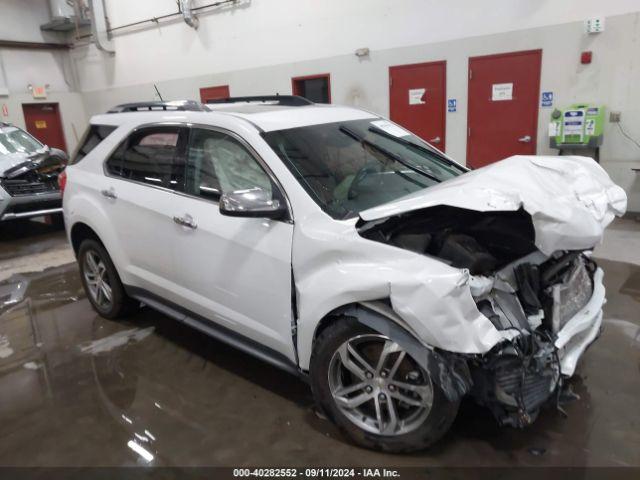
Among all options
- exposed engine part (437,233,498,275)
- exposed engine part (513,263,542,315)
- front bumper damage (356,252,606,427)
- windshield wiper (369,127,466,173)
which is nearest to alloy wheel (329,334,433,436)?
front bumper damage (356,252,606,427)

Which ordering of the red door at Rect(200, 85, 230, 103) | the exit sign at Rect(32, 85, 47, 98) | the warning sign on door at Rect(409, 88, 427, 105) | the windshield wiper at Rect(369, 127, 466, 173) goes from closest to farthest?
the windshield wiper at Rect(369, 127, 466, 173) < the warning sign on door at Rect(409, 88, 427, 105) < the red door at Rect(200, 85, 230, 103) < the exit sign at Rect(32, 85, 47, 98)

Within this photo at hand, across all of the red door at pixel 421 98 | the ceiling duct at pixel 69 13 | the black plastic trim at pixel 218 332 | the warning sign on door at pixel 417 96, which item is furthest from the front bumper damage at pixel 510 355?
the ceiling duct at pixel 69 13

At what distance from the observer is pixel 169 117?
123 inches

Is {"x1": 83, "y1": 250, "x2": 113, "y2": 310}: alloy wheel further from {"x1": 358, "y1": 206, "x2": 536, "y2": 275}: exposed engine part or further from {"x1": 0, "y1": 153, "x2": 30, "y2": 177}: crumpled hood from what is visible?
{"x1": 0, "y1": 153, "x2": 30, "y2": 177}: crumpled hood

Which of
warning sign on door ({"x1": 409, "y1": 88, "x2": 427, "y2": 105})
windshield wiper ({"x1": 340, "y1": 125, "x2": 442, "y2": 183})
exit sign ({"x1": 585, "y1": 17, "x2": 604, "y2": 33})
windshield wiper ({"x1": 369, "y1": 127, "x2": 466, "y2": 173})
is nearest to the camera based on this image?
windshield wiper ({"x1": 340, "y1": 125, "x2": 442, "y2": 183})

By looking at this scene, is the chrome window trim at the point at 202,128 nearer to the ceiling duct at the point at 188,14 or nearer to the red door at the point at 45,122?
the ceiling duct at the point at 188,14

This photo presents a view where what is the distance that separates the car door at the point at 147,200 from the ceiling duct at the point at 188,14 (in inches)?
291

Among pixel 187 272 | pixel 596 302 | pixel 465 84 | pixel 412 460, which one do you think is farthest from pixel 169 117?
pixel 465 84

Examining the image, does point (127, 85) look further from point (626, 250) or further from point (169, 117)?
point (626, 250)

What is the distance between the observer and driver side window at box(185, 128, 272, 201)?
264cm

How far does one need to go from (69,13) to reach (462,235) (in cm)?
1317

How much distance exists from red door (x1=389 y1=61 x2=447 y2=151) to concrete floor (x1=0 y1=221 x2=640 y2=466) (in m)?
4.15

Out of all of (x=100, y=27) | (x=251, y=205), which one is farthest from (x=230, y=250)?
(x=100, y=27)

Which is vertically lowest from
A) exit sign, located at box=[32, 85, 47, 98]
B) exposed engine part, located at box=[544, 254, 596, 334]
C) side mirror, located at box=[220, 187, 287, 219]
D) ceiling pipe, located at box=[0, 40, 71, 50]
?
exposed engine part, located at box=[544, 254, 596, 334]
